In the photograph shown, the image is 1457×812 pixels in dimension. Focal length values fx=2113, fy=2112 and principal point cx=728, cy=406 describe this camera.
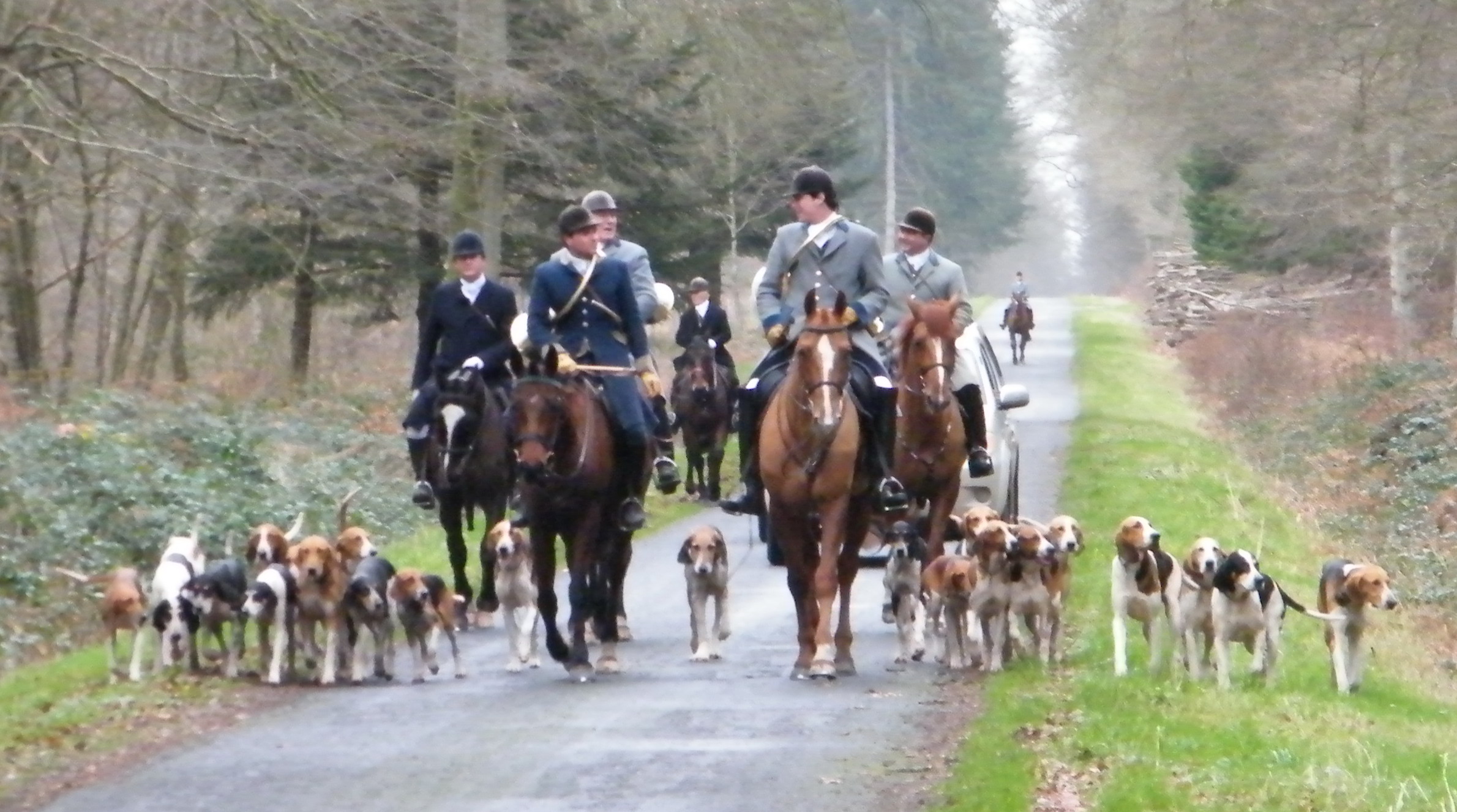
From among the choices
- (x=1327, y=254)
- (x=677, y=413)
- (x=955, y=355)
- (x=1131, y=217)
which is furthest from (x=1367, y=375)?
Result: (x=1131, y=217)

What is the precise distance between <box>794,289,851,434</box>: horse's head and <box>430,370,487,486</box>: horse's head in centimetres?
345

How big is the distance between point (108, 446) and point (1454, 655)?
44.1 ft

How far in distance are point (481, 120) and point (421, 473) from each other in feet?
32.9

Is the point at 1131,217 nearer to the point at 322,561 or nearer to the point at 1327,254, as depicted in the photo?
the point at 1327,254

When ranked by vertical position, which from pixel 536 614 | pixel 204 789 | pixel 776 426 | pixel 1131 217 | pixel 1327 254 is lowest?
pixel 204 789

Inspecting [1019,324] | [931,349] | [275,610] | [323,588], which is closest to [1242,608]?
[931,349]

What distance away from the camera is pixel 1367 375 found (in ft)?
113

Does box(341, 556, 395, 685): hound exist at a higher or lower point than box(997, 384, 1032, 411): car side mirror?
lower

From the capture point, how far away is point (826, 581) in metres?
11.8

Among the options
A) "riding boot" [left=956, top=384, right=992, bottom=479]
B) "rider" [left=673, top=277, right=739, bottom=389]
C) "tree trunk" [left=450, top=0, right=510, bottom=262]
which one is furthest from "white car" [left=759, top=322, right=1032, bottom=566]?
"tree trunk" [left=450, top=0, right=510, bottom=262]

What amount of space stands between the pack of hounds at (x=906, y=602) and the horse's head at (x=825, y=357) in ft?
3.93

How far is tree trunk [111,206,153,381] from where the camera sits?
32.5 meters

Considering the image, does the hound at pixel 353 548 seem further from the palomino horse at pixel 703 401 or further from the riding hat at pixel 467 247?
the palomino horse at pixel 703 401

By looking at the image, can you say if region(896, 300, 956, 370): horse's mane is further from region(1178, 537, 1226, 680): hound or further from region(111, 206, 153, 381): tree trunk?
region(111, 206, 153, 381): tree trunk
